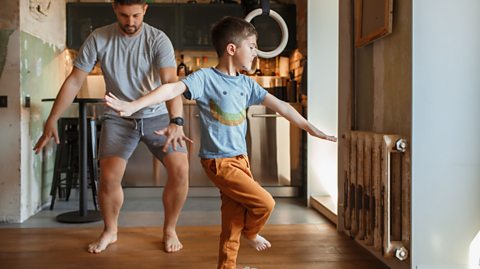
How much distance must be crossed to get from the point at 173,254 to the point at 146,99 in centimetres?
121

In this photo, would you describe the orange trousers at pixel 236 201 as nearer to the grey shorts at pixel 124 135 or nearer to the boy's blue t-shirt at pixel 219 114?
the boy's blue t-shirt at pixel 219 114

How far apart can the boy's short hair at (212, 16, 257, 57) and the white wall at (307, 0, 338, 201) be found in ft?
7.07

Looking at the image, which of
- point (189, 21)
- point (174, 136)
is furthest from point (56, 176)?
point (174, 136)

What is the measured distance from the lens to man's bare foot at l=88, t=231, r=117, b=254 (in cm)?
262

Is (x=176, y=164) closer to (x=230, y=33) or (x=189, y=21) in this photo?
(x=230, y=33)

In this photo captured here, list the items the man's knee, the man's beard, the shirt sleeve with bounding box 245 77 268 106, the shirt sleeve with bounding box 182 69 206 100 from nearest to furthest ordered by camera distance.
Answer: the shirt sleeve with bounding box 182 69 206 100 → the shirt sleeve with bounding box 245 77 268 106 → the man's beard → the man's knee

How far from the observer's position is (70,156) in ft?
13.7

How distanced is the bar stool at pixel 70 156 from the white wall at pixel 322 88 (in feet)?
6.29

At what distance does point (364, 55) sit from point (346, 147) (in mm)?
578

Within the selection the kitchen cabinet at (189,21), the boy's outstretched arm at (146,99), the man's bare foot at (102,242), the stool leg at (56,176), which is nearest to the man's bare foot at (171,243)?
the man's bare foot at (102,242)

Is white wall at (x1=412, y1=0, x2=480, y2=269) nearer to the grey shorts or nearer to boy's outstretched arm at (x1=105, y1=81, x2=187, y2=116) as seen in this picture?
boy's outstretched arm at (x1=105, y1=81, x2=187, y2=116)

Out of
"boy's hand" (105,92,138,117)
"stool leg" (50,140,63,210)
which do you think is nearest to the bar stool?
"stool leg" (50,140,63,210)

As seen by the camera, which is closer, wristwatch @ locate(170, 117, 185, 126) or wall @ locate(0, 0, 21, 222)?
wristwatch @ locate(170, 117, 185, 126)

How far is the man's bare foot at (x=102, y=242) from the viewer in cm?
262
